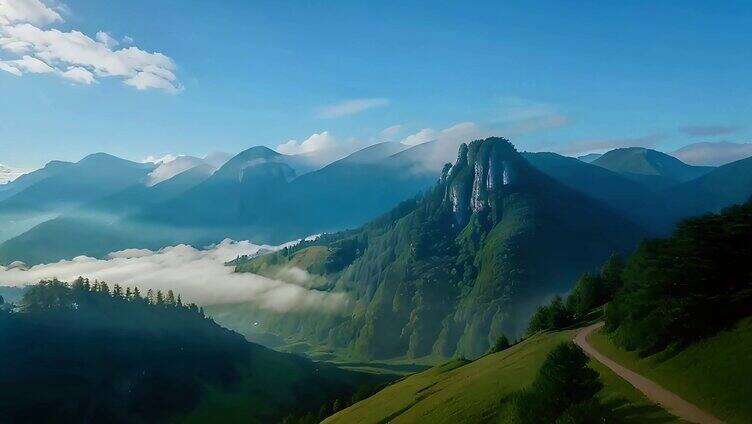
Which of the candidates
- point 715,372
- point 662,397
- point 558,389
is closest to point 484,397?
point 558,389

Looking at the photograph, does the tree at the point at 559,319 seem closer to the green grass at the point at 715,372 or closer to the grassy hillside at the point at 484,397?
the grassy hillside at the point at 484,397

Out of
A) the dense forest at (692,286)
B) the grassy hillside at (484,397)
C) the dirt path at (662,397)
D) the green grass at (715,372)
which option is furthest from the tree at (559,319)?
the green grass at (715,372)

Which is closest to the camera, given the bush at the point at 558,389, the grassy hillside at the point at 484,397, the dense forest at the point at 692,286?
the bush at the point at 558,389

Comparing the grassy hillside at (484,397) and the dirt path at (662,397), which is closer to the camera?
the dirt path at (662,397)

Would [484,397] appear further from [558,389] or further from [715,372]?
[715,372]

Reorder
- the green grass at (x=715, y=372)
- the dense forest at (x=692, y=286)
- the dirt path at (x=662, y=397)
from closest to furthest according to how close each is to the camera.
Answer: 1. the green grass at (x=715, y=372)
2. the dirt path at (x=662, y=397)
3. the dense forest at (x=692, y=286)

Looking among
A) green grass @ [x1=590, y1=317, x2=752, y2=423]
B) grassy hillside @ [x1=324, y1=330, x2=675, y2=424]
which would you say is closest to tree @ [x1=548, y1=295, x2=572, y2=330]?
grassy hillside @ [x1=324, y1=330, x2=675, y2=424]

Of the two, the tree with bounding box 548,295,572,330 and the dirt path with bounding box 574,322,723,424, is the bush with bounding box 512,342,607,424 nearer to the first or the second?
the dirt path with bounding box 574,322,723,424
